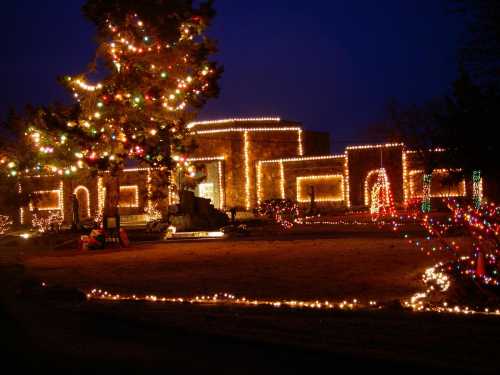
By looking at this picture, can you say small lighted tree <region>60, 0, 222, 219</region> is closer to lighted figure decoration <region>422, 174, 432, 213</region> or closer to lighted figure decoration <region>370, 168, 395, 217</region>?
lighted figure decoration <region>370, 168, 395, 217</region>

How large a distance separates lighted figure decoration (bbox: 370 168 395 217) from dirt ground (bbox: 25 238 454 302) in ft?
56.6

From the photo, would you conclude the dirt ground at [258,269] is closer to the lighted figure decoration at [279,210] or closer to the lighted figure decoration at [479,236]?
the lighted figure decoration at [479,236]

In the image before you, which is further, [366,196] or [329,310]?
[366,196]

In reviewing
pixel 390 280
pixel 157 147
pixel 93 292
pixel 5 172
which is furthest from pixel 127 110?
pixel 390 280

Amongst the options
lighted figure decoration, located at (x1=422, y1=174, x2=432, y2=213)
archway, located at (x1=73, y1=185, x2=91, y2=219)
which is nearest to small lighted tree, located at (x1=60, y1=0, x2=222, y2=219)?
lighted figure decoration, located at (x1=422, y1=174, x2=432, y2=213)

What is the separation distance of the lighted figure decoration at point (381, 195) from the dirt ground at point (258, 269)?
17261 mm

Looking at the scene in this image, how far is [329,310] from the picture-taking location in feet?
32.1

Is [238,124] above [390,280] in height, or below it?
above

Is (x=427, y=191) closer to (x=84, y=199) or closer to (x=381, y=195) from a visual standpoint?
(x=381, y=195)

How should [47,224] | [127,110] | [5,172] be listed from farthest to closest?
[47,224], [5,172], [127,110]

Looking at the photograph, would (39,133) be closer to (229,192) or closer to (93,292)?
(93,292)

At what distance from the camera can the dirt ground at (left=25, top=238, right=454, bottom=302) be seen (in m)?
12.4

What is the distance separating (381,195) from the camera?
42.2 metres

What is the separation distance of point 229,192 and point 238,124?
19.1 feet
